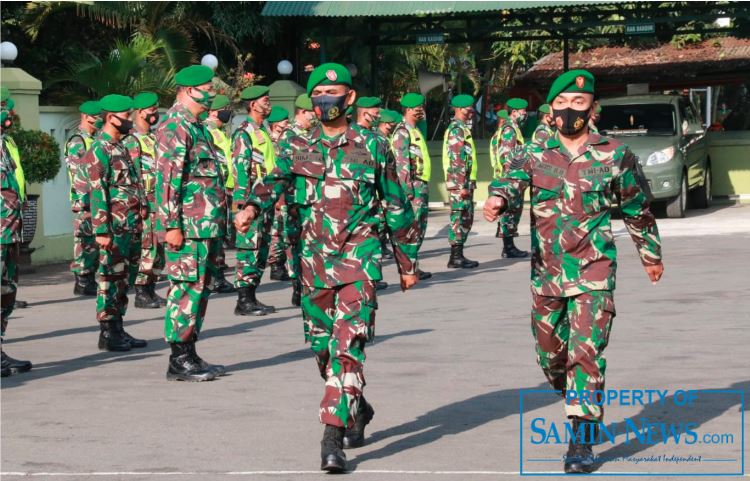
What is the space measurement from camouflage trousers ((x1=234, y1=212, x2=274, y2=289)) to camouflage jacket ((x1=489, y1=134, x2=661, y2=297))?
5990mm

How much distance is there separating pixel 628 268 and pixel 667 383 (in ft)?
24.1

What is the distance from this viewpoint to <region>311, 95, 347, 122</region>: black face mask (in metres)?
7.20

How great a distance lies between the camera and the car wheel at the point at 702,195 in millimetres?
24484

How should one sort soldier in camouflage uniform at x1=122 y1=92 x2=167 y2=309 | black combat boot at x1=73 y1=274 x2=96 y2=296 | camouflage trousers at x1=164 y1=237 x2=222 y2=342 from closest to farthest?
camouflage trousers at x1=164 y1=237 x2=222 y2=342 < soldier in camouflage uniform at x1=122 y1=92 x2=167 y2=309 < black combat boot at x1=73 y1=274 x2=96 y2=296

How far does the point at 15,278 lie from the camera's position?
9953 millimetres

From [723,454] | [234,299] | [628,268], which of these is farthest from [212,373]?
[628,268]

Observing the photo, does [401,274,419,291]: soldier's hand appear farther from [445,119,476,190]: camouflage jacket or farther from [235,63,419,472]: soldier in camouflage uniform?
[445,119,476,190]: camouflage jacket

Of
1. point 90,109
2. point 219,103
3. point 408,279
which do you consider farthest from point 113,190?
point 408,279

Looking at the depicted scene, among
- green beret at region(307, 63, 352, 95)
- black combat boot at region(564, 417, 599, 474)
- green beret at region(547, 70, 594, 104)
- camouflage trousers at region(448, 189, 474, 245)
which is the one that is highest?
green beret at region(307, 63, 352, 95)

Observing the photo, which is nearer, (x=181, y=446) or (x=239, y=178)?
(x=181, y=446)

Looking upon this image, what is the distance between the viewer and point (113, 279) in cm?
1078

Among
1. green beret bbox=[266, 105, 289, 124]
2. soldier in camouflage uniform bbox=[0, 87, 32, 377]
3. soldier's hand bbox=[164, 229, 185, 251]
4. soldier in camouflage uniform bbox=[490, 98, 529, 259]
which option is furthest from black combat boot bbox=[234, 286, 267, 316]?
soldier in camouflage uniform bbox=[490, 98, 529, 259]

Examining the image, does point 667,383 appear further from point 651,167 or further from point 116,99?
point 651,167

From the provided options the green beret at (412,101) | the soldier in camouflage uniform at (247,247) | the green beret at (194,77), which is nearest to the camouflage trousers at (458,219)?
the green beret at (412,101)
